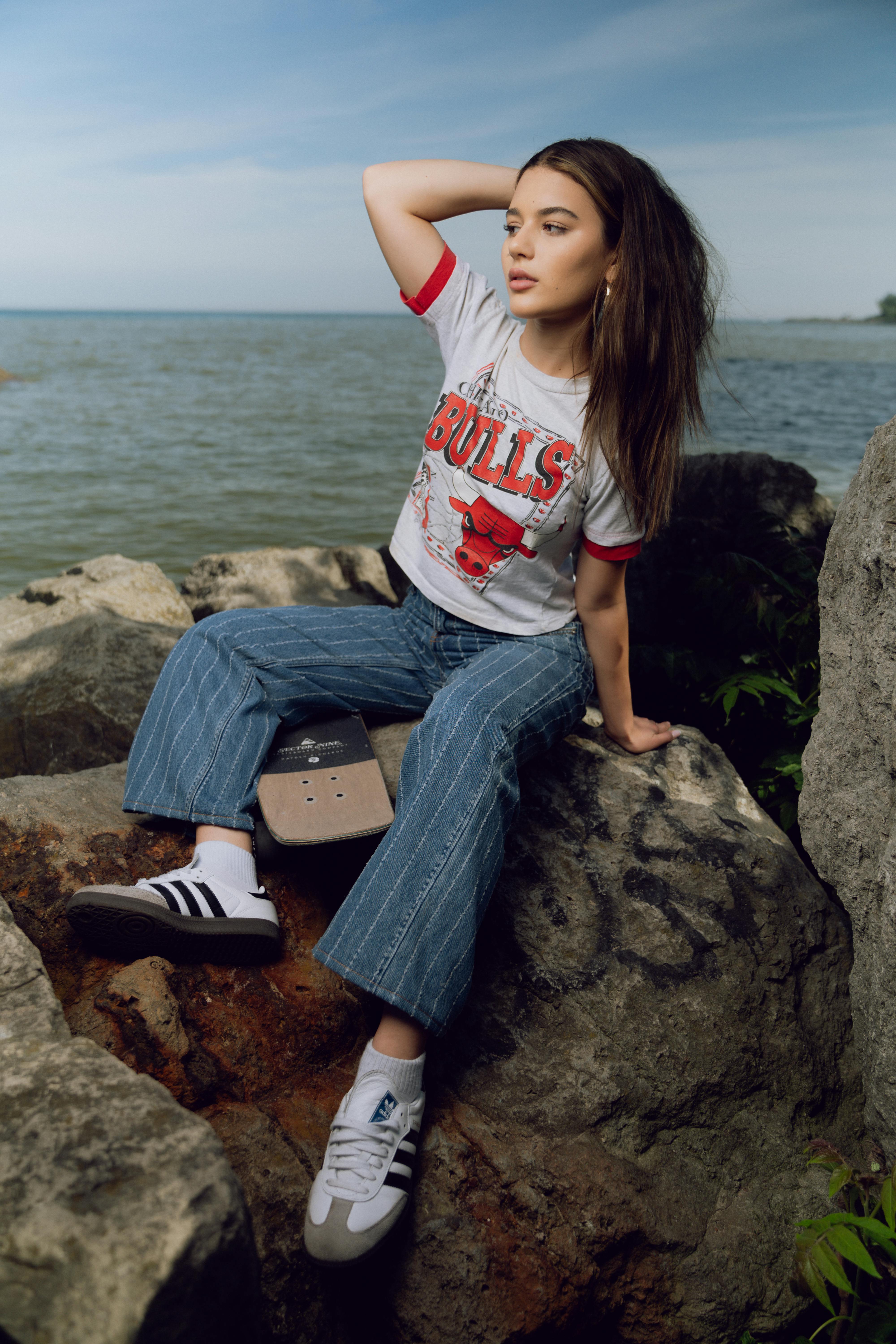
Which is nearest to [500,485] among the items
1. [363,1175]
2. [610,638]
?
[610,638]

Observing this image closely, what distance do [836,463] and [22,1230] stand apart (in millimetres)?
12749

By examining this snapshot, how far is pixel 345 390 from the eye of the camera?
20.0 meters

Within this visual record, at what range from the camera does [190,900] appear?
6.57 ft

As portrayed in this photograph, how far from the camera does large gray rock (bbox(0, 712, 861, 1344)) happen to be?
1788 millimetres

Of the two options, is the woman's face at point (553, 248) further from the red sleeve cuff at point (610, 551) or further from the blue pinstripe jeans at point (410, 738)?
the blue pinstripe jeans at point (410, 738)

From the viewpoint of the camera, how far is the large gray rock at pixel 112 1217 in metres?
1.11

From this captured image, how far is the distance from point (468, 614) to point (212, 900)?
104cm

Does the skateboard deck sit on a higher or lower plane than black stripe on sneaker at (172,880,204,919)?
higher

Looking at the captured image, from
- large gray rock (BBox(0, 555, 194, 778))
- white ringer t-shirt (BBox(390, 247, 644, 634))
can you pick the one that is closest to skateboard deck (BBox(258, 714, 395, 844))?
white ringer t-shirt (BBox(390, 247, 644, 634))

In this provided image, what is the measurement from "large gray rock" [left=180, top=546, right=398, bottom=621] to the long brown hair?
9.82 feet

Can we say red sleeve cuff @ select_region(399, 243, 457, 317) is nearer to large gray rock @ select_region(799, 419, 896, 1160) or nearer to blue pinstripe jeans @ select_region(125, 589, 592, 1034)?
blue pinstripe jeans @ select_region(125, 589, 592, 1034)

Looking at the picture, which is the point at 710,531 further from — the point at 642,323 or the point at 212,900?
the point at 212,900

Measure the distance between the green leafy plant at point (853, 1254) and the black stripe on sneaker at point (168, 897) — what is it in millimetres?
1439

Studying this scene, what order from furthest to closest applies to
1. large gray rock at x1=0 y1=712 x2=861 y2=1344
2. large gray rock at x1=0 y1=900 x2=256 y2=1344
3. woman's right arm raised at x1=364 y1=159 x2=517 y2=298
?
woman's right arm raised at x1=364 y1=159 x2=517 y2=298 → large gray rock at x1=0 y1=712 x2=861 y2=1344 → large gray rock at x1=0 y1=900 x2=256 y2=1344
